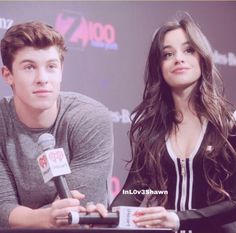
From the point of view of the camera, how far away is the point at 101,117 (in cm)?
194

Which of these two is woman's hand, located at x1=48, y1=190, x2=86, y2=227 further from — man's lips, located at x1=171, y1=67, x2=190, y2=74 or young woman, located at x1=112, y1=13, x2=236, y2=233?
man's lips, located at x1=171, y1=67, x2=190, y2=74

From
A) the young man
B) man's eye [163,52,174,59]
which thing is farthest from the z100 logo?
man's eye [163,52,174,59]

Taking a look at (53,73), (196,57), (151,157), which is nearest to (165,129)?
(151,157)

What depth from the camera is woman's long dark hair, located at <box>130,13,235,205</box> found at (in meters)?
1.83

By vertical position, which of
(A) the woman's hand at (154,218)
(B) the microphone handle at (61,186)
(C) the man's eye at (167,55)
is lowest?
(A) the woman's hand at (154,218)

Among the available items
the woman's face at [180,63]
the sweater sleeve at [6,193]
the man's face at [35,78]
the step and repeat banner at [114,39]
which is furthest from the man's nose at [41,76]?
the woman's face at [180,63]

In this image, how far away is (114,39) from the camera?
6.78ft

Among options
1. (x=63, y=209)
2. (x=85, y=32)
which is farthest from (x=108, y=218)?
(x=85, y=32)

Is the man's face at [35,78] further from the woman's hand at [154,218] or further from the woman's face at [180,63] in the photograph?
the woman's hand at [154,218]

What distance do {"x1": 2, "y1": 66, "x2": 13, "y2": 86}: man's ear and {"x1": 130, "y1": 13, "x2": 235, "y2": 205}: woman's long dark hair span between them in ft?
1.48

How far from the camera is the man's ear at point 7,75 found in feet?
6.33

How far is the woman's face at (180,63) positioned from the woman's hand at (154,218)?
0.48 metres

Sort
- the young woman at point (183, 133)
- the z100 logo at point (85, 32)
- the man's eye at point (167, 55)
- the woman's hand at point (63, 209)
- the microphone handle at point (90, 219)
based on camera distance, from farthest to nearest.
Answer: the z100 logo at point (85, 32), the man's eye at point (167, 55), the young woman at point (183, 133), the woman's hand at point (63, 209), the microphone handle at point (90, 219)

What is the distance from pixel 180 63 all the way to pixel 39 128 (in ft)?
1.75
